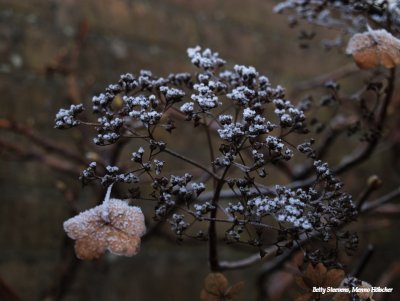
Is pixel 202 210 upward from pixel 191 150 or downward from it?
downward

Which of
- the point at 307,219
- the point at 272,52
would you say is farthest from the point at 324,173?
the point at 272,52

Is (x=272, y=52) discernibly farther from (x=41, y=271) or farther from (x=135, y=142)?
(x=41, y=271)

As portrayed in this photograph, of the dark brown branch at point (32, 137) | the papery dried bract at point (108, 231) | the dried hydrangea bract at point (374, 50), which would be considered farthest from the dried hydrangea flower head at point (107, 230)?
the dark brown branch at point (32, 137)

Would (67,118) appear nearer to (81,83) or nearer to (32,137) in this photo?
(32,137)

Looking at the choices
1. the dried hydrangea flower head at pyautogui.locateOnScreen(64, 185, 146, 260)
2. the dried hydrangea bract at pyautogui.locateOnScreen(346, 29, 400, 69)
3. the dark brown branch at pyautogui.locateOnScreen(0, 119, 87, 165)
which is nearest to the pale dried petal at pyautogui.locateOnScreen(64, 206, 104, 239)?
the dried hydrangea flower head at pyautogui.locateOnScreen(64, 185, 146, 260)

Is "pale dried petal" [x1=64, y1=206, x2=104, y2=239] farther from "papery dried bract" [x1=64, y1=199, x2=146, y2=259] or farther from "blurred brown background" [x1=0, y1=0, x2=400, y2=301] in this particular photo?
"blurred brown background" [x1=0, y1=0, x2=400, y2=301]

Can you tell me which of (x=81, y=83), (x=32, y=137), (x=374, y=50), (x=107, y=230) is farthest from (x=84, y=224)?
(x=81, y=83)

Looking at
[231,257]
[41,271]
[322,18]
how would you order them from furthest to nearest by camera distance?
[231,257], [41,271], [322,18]
